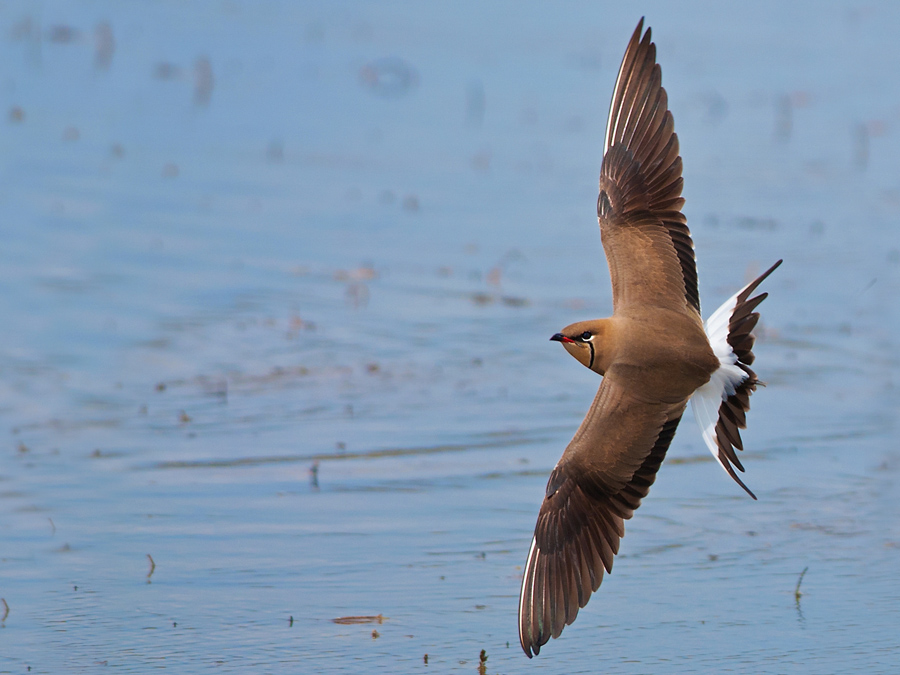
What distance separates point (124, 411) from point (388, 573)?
230 cm

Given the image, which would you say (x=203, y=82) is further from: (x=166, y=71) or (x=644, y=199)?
(x=644, y=199)

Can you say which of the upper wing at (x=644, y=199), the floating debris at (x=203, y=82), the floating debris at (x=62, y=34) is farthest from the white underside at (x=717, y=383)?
the floating debris at (x=62, y=34)

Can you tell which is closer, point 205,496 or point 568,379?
point 205,496

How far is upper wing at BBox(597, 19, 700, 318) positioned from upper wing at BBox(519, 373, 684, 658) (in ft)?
2.11

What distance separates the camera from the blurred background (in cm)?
552

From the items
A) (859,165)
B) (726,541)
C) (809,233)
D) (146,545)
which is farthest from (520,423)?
(859,165)

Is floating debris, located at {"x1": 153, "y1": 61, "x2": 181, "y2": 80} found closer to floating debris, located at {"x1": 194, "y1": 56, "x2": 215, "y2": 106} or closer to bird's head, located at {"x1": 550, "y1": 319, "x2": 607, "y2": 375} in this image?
floating debris, located at {"x1": 194, "y1": 56, "x2": 215, "y2": 106}

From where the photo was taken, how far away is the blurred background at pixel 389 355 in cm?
552

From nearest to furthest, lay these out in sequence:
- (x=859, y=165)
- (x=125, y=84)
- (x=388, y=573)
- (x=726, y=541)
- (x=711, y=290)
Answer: (x=388, y=573), (x=726, y=541), (x=711, y=290), (x=859, y=165), (x=125, y=84)

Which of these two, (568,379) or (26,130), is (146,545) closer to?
(568,379)

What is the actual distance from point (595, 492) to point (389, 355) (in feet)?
10.6

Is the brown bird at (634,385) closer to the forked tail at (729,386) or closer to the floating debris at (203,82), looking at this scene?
the forked tail at (729,386)

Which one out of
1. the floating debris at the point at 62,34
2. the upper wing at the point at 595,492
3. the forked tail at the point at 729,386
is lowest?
the floating debris at the point at 62,34

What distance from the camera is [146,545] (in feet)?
19.8
